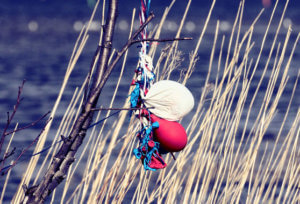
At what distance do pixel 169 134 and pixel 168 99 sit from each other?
0.22 feet

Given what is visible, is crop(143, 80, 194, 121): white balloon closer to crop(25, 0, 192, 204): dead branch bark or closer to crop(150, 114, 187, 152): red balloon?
crop(150, 114, 187, 152): red balloon

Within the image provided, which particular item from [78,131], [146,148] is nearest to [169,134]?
[146,148]

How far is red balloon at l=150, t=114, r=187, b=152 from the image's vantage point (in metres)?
0.88

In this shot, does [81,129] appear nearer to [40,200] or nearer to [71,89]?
[40,200]

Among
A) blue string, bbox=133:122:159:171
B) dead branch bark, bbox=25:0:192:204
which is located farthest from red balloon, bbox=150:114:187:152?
dead branch bark, bbox=25:0:192:204

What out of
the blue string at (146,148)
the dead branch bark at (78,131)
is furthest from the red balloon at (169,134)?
the dead branch bark at (78,131)

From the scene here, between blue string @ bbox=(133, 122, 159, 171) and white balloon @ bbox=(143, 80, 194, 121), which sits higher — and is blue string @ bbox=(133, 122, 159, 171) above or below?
below

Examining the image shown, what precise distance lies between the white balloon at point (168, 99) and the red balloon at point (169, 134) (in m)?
0.02

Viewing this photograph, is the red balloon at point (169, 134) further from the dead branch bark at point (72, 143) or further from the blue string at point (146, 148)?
the dead branch bark at point (72, 143)

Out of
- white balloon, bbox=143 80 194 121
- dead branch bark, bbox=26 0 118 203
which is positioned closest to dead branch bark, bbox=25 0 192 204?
dead branch bark, bbox=26 0 118 203

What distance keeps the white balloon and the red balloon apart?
16 millimetres

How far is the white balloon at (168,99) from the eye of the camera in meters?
0.85

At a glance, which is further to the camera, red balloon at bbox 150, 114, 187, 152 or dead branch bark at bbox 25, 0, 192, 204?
red balloon at bbox 150, 114, 187, 152

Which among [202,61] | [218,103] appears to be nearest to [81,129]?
[218,103]
